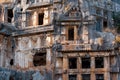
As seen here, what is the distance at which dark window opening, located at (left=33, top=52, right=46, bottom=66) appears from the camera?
38.5 m

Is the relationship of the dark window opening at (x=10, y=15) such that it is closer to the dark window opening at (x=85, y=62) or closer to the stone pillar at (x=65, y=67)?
the stone pillar at (x=65, y=67)

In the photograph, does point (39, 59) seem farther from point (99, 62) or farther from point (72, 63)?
point (99, 62)

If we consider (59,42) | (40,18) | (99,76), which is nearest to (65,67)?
(59,42)

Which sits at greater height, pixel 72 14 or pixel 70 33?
pixel 72 14

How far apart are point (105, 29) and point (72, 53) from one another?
30.3 ft

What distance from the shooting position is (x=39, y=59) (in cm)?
3884

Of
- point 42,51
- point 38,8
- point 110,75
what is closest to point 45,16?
point 38,8

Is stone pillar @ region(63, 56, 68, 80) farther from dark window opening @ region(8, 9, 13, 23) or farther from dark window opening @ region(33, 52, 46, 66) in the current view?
dark window opening @ region(8, 9, 13, 23)

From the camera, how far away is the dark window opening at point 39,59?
126ft

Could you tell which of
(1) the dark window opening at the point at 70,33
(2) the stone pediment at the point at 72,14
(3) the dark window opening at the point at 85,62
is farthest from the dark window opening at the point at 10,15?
(3) the dark window opening at the point at 85,62

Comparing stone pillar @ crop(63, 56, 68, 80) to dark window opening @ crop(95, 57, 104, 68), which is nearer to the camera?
stone pillar @ crop(63, 56, 68, 80)

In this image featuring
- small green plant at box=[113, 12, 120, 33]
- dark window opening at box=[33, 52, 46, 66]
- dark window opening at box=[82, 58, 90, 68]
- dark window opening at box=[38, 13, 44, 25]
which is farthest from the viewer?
small green plant at box=[113, 12, 120, 33]

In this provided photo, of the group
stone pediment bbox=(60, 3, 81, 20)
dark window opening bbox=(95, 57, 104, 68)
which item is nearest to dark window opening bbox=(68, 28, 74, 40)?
stone pediment bbox=(60, 3, 81, 20)

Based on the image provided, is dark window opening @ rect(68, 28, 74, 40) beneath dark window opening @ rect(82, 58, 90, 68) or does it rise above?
above
